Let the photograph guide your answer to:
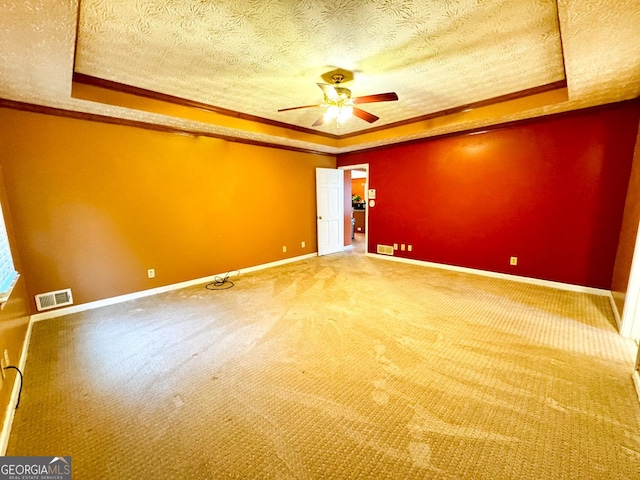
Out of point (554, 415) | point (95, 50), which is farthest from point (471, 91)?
point (95, 50)

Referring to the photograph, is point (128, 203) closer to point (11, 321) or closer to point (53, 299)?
point (53, 299)

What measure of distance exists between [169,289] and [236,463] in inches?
122

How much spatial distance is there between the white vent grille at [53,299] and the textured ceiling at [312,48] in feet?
6.76

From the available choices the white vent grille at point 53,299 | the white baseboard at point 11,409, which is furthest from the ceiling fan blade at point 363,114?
the white vent grille at point 53,299

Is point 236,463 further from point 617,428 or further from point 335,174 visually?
point 335,174

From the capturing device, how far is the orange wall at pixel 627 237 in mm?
2492

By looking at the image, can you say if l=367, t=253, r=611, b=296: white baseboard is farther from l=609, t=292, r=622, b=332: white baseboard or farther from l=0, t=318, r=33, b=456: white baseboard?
l=0, t=318, r=33, b=456: white baseboard

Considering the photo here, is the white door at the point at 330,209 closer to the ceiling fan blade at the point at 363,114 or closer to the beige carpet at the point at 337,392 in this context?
the ceiling fan blade at the point at 363,114

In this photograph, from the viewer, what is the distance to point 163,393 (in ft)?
5.84

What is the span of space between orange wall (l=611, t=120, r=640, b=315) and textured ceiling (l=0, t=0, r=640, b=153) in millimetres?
893

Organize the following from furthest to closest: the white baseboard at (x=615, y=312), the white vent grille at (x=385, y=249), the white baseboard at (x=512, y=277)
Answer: the white vent grille at (x=385, y=249) < the white baseboard at (x=512, y=277) < the white baseboard at (x=615, y=312)

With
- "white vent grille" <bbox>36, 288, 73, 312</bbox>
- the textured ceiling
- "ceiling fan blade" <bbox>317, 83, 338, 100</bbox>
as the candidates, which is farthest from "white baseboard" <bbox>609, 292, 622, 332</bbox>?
"white vent grille" <bbox>36, 288, 73, 312</bbox>

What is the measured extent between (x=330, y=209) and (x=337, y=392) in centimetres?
451

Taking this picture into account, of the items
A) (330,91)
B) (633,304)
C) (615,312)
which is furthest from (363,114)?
(615,312)
